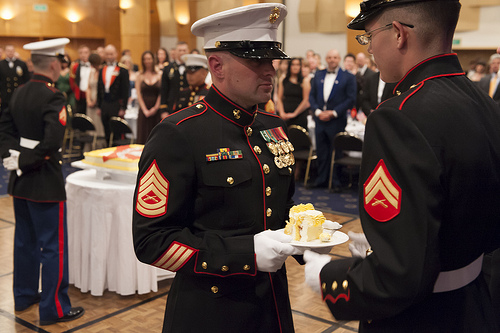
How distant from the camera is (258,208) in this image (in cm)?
161

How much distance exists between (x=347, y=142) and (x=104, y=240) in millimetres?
3556

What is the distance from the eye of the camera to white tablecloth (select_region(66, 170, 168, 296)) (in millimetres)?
3521

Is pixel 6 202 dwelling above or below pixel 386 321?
below

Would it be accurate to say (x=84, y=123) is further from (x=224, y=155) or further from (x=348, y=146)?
(x=224, y=155)

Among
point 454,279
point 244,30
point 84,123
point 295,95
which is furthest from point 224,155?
point 84,123

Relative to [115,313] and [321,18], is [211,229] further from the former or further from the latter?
[321,18]

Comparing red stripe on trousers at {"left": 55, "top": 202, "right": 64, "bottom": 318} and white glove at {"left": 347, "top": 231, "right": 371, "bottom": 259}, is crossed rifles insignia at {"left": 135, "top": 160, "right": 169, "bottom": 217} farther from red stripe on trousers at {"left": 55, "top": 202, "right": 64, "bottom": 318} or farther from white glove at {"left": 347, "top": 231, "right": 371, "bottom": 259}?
red stripe on trousers at {"left": 55, "top": 202, "right": 64, "bottom": 318}

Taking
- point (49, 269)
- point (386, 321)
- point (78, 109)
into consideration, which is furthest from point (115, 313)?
point (78, 109)

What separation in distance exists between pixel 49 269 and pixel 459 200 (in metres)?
2.78

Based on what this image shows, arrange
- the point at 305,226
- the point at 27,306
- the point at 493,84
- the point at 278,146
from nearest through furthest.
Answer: the point at 305,226 < the point at 278,146 < the point at 27,306 < the point at 493,84

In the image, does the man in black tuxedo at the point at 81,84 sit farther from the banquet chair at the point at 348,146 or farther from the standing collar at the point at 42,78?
the standing collar at the point at 42,78

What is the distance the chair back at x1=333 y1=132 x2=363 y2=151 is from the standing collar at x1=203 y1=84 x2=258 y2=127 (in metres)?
4.66

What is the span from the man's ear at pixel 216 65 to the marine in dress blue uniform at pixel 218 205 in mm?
21

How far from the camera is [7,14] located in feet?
55.1
